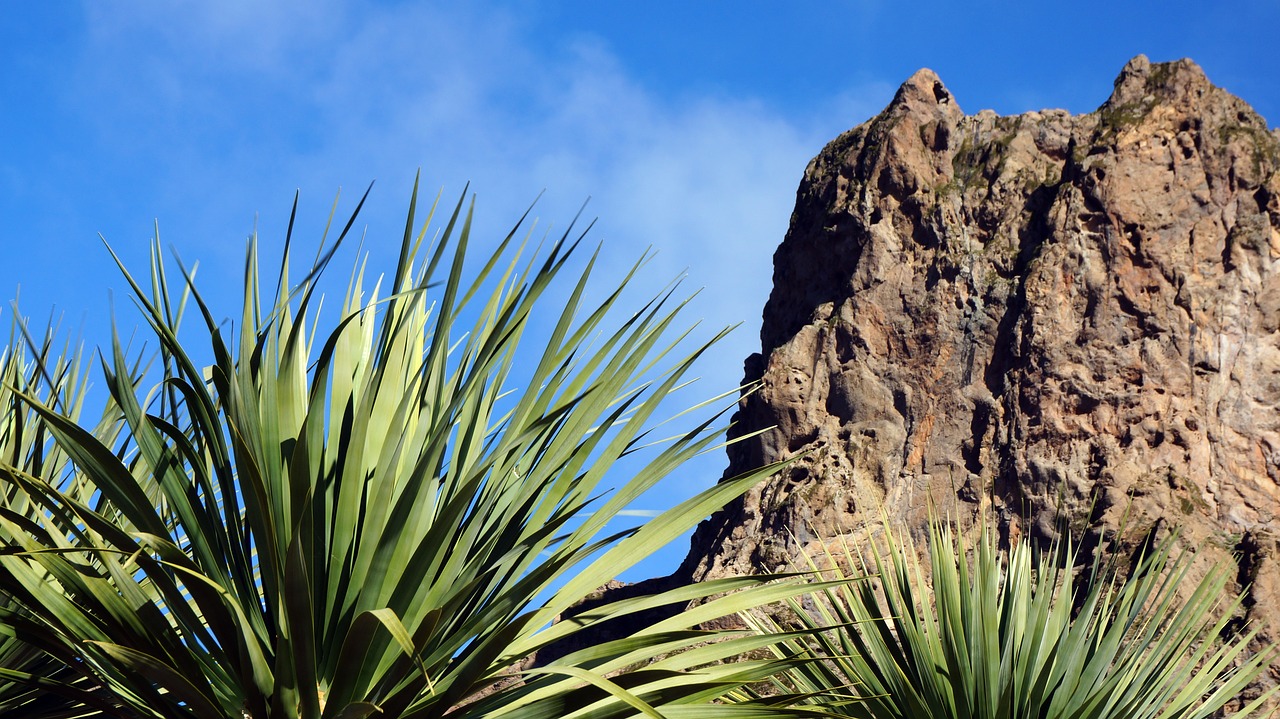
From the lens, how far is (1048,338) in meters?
31.5

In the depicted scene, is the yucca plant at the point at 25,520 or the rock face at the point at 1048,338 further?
the rock face at the point at 1048,338

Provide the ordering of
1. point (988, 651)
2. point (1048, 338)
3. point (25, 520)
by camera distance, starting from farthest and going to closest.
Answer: point (1048, 338) → point (988, 651) → point (25, 520)

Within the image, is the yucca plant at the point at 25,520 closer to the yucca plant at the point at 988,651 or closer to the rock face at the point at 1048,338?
the yucca plant at the point at 988,651

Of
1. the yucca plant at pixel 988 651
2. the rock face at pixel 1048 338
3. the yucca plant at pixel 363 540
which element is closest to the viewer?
the yucca plant at pixel 363 540

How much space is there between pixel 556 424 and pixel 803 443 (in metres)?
30.7

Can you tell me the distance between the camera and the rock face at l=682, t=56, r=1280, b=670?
2966cm

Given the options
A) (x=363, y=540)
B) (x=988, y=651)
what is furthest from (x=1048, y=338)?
(x=363, y=540)

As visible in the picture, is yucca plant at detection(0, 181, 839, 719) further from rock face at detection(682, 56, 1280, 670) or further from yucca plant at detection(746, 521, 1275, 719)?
rock face at detection(682, 56, 1280, 670)

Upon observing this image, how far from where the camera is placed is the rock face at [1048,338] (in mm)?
29656

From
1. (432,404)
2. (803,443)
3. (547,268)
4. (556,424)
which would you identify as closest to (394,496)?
(432,404)

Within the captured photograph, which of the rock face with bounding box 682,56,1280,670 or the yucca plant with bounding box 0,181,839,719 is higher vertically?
the rock face with bounding box 682,56,1280,670

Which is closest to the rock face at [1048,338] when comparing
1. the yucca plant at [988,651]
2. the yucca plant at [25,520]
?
the yucca plant at [988,651]

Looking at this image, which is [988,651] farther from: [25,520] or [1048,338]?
[1048,338]

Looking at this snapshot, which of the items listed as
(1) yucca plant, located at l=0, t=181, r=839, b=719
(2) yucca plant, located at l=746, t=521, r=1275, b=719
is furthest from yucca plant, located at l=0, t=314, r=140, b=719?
(2) yucca plant, located at l=746, t=521, r=1275, b=719
